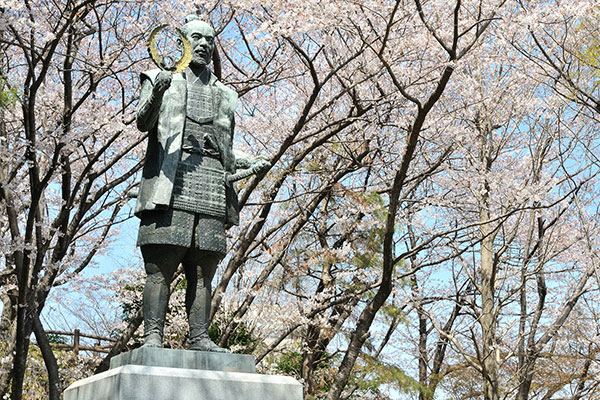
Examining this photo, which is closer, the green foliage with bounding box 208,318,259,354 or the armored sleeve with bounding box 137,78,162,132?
the armored sleeve with bounding box 137,78,162,132

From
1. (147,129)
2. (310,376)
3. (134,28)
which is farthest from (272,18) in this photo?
(310,376)

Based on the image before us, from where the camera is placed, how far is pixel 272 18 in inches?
381

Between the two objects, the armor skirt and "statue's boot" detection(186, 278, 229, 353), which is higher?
the armor skirt

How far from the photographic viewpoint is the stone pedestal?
3840 mm

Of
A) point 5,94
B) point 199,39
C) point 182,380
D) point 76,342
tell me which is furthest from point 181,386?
point 76,342

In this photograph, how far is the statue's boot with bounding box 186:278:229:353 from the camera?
4492mm

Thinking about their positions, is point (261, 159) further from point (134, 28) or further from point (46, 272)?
point (134, 28)

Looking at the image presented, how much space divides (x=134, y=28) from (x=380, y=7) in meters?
4.22

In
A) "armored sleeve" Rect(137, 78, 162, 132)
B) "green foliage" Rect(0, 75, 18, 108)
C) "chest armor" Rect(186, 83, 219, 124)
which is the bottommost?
"armored sleeve" Rect(137, 78, 162, 132)

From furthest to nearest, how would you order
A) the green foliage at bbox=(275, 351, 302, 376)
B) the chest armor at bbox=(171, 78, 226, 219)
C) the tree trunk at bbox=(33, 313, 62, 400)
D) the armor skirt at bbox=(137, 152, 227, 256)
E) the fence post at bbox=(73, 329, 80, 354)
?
1. the fence post at bbox=(73, 329, 80, 354)
2. the green foliage at bbox=(275, 351, 302, 376)
3. the tree trunk at bbox=(33, 313, 62, 400)
4. the chest armor at bbox=(171, 78, 226, 219)
5. the armor skirt at bbox=(137, 152, 227, 256)

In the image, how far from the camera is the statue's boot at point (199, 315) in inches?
177

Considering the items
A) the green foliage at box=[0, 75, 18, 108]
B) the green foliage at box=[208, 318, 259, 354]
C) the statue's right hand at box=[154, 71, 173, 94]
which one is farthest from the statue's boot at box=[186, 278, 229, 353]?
the green foliage at box=[208, 318, 259, 354]

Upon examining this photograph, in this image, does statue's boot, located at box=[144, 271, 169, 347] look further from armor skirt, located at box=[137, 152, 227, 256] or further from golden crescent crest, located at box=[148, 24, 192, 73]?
golden crescent crest, located at box=[148, 24, 192, 73]

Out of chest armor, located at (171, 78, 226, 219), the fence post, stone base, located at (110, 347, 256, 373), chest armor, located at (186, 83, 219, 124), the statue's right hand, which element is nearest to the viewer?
stone base, located at (110, 347, 256, 373)
